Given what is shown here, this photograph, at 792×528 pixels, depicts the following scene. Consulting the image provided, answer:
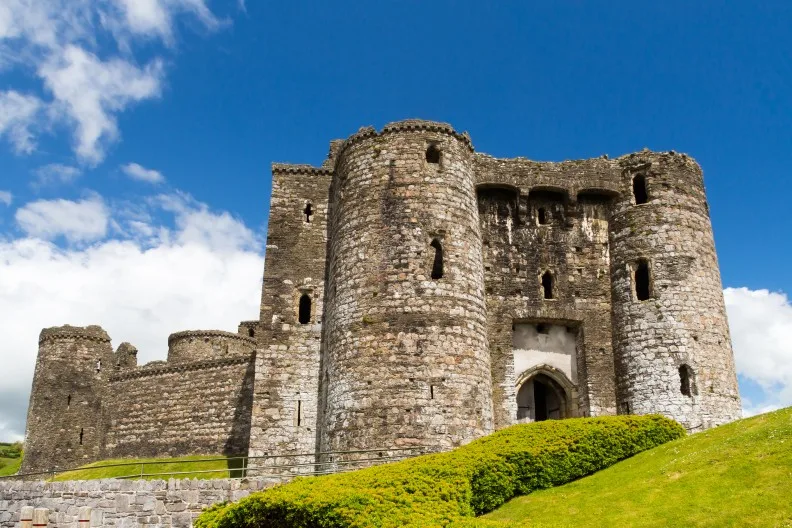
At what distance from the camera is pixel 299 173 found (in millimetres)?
28953

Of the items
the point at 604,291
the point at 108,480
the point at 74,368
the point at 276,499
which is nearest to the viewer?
the point at 276,499

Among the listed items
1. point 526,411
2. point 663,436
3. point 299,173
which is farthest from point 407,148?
point 663,436

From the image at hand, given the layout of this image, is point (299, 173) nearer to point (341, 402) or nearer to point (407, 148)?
point (407, 148)

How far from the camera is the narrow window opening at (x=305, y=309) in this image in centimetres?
2697

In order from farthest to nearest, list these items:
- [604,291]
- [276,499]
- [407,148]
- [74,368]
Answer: [74,368]
[604,291]
[407,148]
[276,499]

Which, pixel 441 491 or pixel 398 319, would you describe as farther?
pixel 398 319

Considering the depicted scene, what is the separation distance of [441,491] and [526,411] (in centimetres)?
1216

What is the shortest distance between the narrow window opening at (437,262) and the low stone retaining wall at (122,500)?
8.83 meters

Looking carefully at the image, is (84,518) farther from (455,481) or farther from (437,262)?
(437,262)

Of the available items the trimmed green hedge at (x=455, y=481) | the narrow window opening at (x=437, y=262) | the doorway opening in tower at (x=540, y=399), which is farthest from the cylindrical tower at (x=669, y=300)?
the narrow window opening at (x=437, y=262)

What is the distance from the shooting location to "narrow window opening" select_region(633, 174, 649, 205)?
28.1 metres

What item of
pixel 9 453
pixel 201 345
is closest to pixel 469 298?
pixel 201 345

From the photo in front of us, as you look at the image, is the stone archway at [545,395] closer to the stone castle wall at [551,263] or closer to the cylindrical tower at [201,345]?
the stone castle wall at [551,263]

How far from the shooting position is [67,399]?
3894cm
